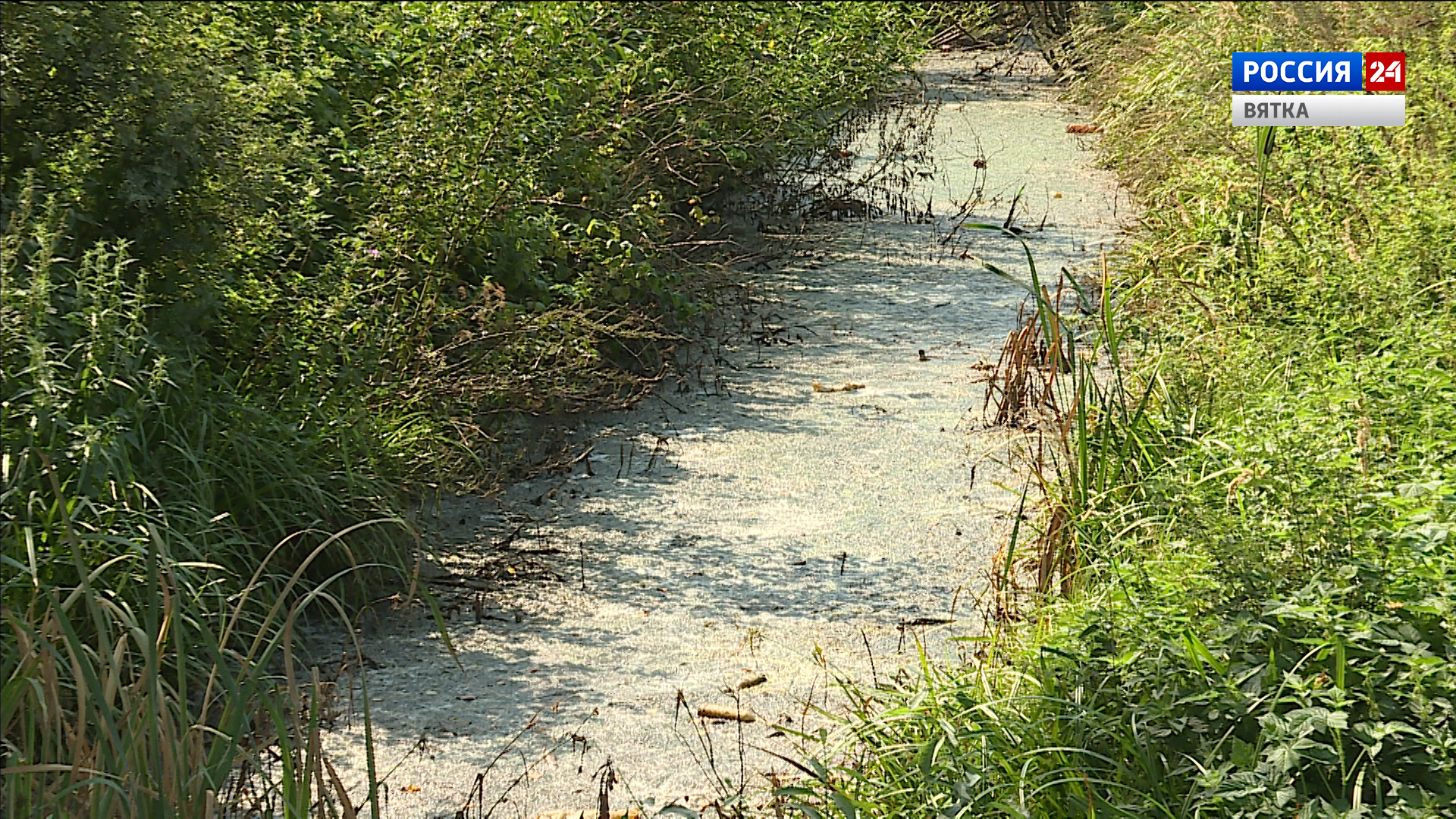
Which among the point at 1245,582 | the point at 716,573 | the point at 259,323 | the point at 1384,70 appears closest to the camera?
the point at 1245,582

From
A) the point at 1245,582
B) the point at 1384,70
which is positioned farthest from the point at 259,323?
the point at 1384,70

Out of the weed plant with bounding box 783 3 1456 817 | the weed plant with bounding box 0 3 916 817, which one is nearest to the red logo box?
the weed plant with bounding box 783 3 1456 817

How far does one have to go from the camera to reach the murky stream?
129 inches

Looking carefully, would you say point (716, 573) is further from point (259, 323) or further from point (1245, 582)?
point (1245, 582)

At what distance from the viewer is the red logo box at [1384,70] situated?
20.8 feet

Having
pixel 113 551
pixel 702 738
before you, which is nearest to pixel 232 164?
pixel 113 551

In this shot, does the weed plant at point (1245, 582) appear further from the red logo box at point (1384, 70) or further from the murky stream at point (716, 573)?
the red logo box at point (1384, 70)

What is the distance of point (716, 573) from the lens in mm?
4266

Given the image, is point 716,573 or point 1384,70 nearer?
point 716,573

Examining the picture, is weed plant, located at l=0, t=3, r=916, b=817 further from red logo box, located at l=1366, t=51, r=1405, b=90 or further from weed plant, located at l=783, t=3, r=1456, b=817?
red logo box, located at l=1366, t=51, r=1405, b=90

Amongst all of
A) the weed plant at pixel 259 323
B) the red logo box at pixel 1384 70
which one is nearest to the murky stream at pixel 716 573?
the weed plant at pixel 259 323

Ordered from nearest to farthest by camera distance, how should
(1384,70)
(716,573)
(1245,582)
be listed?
(1245,582) < (716,573) < (1384,70)

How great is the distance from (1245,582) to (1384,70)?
4611mm

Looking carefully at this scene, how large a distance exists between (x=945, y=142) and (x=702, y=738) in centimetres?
775
